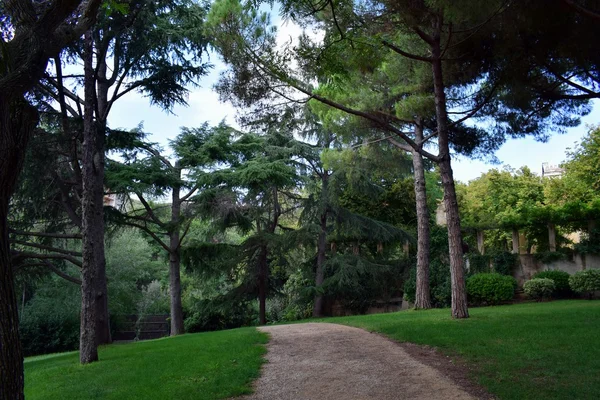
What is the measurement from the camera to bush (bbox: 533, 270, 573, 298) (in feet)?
51.8

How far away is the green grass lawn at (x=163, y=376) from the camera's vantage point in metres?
6.32

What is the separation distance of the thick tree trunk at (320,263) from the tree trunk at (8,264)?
1646 centimetres

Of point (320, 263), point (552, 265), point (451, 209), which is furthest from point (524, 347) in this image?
point (320, 263)

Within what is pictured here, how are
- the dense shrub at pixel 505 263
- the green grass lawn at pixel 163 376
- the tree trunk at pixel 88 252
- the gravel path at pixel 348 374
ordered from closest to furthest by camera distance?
the gravel path at pixel 348 374
the green grass lawn at pixel 163 376
the tree trunk at pixel 88 252
the dense shrub at pixel 505 263

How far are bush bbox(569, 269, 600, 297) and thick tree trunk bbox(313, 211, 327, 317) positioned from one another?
950 centimetres

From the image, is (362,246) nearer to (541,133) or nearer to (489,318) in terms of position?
(541,133)

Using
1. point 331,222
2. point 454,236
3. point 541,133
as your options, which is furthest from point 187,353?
point 331,222

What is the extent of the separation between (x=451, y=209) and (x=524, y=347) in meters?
4.53

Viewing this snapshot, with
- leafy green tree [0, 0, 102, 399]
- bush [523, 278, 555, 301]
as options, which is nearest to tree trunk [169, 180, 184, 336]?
bush [523, 278, 555, 301]

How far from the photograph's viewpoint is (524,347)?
23.3 ft

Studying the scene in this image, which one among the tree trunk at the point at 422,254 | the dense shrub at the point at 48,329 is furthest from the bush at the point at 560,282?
the dense shrub at the point at 48,329

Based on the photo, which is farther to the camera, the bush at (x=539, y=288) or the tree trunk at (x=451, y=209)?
the bush at (x=539, y=288)

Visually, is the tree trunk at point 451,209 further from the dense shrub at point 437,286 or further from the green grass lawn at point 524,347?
the dense shrub at point 437,286

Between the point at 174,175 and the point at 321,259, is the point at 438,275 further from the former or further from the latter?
the point at 174,175
